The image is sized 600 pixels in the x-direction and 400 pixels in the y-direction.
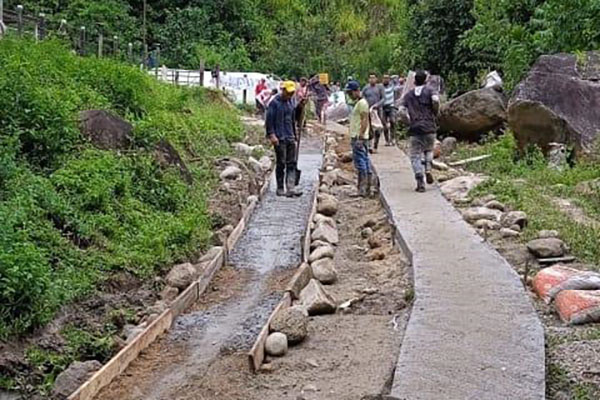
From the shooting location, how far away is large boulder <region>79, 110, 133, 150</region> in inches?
430

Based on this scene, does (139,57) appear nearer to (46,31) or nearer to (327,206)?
(46,31)

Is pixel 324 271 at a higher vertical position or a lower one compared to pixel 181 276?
higher

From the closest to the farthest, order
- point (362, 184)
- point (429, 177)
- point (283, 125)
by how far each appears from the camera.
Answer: point (283, 125), point (429, 177), point (362, 184)

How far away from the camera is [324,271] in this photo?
28.4ft

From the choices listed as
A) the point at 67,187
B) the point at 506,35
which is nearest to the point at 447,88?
the point at 506,35

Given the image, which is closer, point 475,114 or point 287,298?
point 287,298

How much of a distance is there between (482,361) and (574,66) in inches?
400

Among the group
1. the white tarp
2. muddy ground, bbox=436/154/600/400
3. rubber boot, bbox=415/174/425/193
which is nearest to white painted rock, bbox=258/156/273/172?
rubber boot, bbox=415/174/425/193

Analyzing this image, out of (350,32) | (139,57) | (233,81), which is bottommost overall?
(233,81)

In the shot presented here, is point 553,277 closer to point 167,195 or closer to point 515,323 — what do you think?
point 515,323

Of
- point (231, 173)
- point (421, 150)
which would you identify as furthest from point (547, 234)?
point (231, 173)

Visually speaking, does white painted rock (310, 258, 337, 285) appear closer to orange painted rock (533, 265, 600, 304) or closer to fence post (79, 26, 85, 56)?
orange painted rock (533, 265, 600, 304)

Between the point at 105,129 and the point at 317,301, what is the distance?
16.4 feet

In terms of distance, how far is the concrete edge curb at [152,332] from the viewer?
A: 5910 mm
